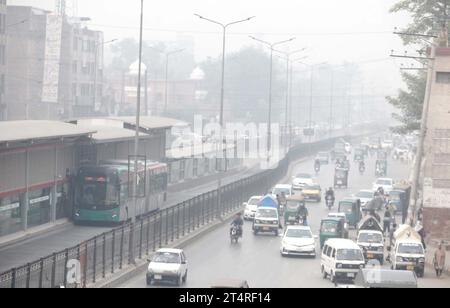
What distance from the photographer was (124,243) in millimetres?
38562

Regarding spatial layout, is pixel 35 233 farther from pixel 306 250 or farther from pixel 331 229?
pixel 331 229

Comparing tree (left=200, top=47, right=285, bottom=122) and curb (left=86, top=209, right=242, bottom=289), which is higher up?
tree (left=200, top=47, right=285, bottom=122)

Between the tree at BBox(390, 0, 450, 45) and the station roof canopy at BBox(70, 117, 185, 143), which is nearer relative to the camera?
the station roof canopy at BBox(70, 117, 185, 143)

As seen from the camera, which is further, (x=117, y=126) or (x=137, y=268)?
(x=117, y=126)

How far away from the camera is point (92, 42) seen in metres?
131

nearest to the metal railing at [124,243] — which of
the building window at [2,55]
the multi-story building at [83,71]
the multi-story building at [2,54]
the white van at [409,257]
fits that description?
the white van at [409,257]

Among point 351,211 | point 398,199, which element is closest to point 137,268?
point 351,211

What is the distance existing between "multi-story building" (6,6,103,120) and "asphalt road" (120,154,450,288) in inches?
1835

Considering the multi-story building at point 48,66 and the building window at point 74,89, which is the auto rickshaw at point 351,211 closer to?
the multi-story building at point 48,66

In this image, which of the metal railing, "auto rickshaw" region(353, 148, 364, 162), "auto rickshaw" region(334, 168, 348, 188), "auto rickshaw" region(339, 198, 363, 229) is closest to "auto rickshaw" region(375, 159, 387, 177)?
"auto rickshaw" region(334, 168, 348, 188)

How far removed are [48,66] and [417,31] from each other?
3410 centimetres

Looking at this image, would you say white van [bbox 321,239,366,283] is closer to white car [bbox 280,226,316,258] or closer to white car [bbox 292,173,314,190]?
white car [bbox 280,226,316,258]

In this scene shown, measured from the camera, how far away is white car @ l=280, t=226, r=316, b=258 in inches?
1688

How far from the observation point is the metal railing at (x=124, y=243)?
27833mm
